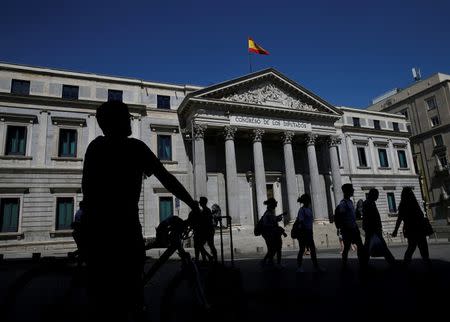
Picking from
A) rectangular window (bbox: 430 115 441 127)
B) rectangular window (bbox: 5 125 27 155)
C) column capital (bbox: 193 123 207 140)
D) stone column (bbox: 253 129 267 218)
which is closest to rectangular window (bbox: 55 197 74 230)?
rectangular window (bbox: 5 125 27 155)

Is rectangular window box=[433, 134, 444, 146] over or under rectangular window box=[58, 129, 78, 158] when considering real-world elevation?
over

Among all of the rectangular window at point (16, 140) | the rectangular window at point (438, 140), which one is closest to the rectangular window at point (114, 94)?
the rectangular window at point (16, 140)

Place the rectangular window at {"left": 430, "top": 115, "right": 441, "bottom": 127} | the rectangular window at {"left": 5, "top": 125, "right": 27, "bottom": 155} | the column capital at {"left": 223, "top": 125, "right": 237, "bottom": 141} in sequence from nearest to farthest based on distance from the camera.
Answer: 1. the rectangular window at {"left": 5, "top": 125, "right": 27, "bottom": 155}
2. the column capital at {"left": 223, "top": 125, "right": 237, "bottom": 141}
3. the rectangular window at {"left": 430, "top": 115, "right": 441, "bottom": 127}

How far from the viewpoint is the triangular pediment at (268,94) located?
25.7 m

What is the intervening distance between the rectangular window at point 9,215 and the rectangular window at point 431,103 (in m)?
49.5

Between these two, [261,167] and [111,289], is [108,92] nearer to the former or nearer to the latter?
[261,167]

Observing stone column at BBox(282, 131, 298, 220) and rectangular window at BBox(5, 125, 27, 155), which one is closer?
rectangular window at BBox(5, 125, 27, 155)

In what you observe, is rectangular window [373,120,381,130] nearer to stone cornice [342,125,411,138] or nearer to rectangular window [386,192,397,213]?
stone cornice [342,125,411,138]

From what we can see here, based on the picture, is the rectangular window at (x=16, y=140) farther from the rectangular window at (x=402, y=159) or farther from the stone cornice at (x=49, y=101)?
the rectangular window at (x=402, y=159)

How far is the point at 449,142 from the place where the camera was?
41781mm

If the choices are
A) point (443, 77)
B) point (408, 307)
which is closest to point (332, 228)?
point (408, 307)

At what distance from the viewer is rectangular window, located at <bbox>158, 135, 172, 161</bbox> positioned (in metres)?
25.7

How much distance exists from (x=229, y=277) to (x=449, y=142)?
48330mm

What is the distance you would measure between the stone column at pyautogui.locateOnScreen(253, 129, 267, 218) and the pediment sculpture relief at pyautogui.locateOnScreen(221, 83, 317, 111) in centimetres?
296
